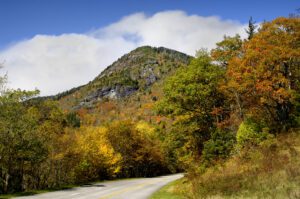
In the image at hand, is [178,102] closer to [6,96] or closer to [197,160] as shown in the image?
[197,160]

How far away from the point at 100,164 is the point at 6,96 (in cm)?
3025

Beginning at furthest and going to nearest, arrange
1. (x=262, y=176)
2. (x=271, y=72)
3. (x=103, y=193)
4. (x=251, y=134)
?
(x=271, y=72) < (x=251, y=134) < (x=103, y=193) < (x=262, y=176)

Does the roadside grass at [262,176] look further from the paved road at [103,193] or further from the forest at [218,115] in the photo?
the paved road at [103,193]

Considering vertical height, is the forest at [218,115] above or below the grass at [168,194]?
above

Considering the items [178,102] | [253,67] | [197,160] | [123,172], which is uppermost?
[253,67]

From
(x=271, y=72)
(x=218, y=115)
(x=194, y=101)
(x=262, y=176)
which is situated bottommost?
(x=262, y=176)

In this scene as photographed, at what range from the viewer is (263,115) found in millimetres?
36625

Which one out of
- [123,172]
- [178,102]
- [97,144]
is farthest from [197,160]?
[123,172]

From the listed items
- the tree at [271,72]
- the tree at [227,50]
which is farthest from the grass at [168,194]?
the tree at [227,50]

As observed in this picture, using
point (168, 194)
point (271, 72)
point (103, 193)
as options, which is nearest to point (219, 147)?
point (168, 194)

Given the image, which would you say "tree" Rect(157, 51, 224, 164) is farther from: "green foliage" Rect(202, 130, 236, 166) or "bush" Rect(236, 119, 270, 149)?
"bush" Rect(236, 119, 270, 149)

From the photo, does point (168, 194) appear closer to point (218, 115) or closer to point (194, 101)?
point (194, 101)

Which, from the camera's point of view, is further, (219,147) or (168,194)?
(219,147)

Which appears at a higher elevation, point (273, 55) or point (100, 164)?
point (273, 55)
